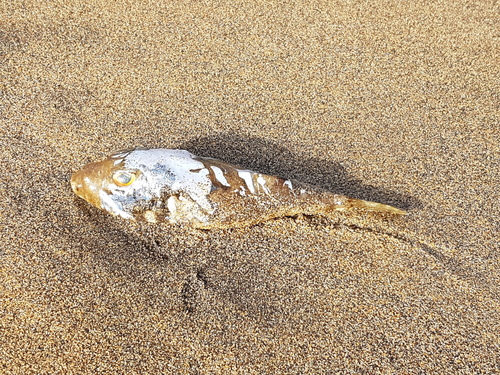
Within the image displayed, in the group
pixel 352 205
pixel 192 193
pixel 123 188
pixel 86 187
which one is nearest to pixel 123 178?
pixel 123 188

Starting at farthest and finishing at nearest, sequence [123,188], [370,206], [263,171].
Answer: [263,171]
[370,206]
[123,188]

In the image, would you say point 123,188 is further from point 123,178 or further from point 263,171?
point 263,171

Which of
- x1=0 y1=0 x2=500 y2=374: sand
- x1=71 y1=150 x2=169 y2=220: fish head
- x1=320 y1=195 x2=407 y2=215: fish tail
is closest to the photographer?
x1=0 y1=0 x2=500 y2=374: sand

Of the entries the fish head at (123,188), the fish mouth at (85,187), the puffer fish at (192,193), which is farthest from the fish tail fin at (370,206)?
the fish mouth at (85,187)

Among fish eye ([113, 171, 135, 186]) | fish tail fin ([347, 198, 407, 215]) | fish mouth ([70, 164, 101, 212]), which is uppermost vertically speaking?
fish tail fin ([347, 198, 407, 215])

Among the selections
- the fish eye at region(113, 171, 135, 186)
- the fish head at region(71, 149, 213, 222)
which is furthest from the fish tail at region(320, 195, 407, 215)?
the fish eye at region(113, 171, 135, 186)

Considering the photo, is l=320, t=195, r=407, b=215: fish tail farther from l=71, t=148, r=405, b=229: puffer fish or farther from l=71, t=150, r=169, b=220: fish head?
l=71, t=150, r=169, b=220: fish head

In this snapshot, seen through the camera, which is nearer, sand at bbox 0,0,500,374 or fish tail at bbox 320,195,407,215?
sand at bbox 0,0,500,374
